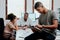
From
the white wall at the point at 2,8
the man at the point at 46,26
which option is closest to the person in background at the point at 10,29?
the man at the point at 46,26

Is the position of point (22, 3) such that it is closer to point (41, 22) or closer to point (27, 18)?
point (27, 18)

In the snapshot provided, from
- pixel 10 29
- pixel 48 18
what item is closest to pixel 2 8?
pixel 10 29

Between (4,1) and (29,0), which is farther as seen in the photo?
(29,0)

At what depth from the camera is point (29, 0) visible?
7.51 m

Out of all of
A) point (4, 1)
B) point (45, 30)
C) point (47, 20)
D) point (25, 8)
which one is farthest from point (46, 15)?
point (25, 8)

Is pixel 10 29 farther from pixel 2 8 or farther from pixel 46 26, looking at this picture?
pixel 2 8

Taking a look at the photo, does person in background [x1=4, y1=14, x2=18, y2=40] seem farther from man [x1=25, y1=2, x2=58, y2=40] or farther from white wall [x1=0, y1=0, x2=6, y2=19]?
white wall [x1=0, y1=0, x2=6, y2=19]

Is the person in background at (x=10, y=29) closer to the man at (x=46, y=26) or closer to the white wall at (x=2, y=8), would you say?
the man at (x=46, y=26)

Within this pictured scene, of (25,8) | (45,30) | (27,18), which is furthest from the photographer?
(25,8)

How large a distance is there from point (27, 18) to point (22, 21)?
21cm

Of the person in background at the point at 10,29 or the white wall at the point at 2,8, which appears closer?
the person in background at the point at 10,29

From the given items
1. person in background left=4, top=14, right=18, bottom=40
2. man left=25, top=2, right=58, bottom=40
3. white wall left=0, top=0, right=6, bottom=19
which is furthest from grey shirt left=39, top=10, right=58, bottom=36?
white wall left=0, top=0, right=6, bottom=19

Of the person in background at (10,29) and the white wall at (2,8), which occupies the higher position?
A: the white wall at (2,8)

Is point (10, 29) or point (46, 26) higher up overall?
point (46, 26)
